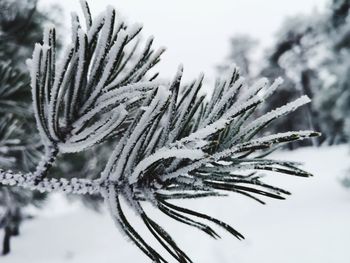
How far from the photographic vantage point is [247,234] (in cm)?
996

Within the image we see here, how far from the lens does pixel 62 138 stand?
0.92 metres

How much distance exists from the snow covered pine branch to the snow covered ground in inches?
231

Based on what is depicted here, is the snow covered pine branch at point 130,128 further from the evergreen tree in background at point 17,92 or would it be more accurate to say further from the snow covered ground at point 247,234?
the snow covered ground at point 247,234

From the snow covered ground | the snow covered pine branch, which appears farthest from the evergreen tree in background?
the snow covered ground

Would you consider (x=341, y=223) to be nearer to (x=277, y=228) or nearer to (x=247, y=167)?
(x=277, y=228)

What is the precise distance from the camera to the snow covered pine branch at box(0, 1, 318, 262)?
824 mm

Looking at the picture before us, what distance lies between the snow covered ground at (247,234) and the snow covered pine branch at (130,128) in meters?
5.86

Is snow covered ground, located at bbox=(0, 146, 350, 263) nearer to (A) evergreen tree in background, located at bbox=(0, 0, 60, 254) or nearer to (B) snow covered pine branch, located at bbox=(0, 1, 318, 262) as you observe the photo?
(A) evergreen tree in background, located at bbox=(0, 0, 60, 254)

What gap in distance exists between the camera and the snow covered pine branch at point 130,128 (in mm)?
824

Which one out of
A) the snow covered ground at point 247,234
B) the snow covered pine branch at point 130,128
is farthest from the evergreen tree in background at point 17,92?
the snow covered ground at point 247,234

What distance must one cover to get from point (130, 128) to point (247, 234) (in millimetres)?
9602

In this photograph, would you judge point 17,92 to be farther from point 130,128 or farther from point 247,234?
point 247,234

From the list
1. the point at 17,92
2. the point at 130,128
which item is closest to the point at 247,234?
the point at 17,92

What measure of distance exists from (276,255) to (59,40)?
5.26 metres
